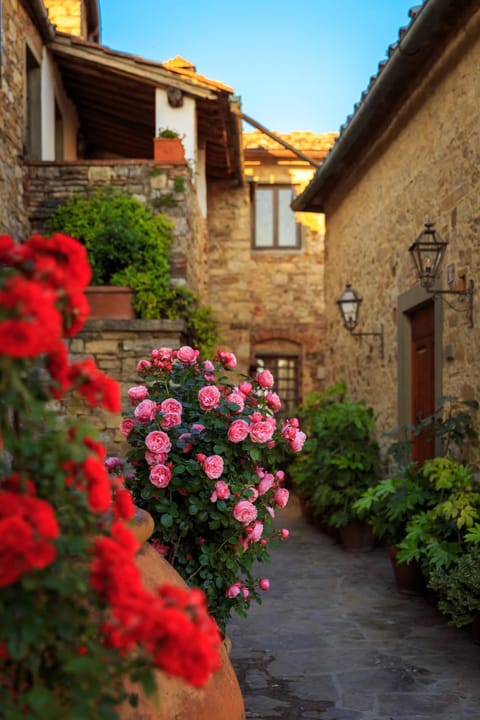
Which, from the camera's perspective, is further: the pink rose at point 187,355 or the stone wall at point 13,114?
the stone wall at point 13,114

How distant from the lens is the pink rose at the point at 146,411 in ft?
12.4

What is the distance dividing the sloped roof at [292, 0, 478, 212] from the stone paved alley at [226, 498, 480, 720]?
155 inches

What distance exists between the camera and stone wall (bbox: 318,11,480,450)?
222 inches

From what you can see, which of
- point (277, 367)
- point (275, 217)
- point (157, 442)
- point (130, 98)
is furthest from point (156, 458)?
point (275, 217)

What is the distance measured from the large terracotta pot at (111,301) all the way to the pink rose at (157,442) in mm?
4894

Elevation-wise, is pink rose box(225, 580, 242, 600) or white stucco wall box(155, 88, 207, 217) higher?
white stucco wall box(155, 88, 207, 217)

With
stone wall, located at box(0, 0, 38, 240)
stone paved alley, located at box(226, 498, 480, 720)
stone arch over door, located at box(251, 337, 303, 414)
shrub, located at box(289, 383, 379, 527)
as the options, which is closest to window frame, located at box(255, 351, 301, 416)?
stone arch over door, located at box(251, 337, 303, 414)

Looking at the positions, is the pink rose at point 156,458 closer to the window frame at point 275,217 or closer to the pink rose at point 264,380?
the pink rose at point 264,380

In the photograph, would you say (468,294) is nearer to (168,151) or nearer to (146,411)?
(146,411)

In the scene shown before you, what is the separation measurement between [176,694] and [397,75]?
5445 millimetres

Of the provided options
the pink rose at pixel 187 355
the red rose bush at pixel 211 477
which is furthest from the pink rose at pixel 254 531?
the pink rose at pixel 187 355

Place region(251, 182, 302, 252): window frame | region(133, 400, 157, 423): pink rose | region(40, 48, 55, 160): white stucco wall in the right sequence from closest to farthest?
region(133, 400, 157, 423): pink rose
region(40, 48, 55, 160): white stucco wall
region(251, 182, 302, 252): window frame

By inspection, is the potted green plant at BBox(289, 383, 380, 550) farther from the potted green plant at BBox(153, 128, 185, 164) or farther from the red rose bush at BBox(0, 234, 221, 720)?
the red rose bush at BBox(0, 234, 221, 720)

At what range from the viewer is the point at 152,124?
11086 mm
